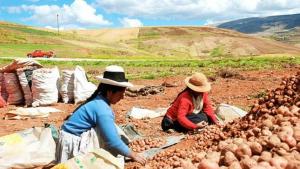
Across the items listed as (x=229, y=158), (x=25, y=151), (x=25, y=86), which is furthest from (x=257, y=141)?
(x=25, y=86)

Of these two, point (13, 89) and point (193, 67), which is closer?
point (13, 89)

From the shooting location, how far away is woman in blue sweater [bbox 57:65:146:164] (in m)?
4.60

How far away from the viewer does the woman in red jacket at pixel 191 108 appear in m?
6.73

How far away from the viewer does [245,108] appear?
31.7 feet

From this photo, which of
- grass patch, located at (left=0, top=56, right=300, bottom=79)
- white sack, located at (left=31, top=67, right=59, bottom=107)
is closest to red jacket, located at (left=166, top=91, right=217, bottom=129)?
white sack, located at (left=31, top=67, right=59, bottom=107)

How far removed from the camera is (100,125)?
464 centimetres

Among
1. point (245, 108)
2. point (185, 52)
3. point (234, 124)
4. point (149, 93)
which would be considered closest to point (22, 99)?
point (149, 93)

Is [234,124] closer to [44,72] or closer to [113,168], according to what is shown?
[113,168]

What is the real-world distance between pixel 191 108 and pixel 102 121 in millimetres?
2427

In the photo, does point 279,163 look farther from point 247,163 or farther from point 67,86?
point 67,86

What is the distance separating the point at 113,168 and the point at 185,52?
2883 inches

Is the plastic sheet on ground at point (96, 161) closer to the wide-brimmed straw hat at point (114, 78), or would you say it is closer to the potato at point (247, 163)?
the wide-brimmed straw hat at point (114, 78)

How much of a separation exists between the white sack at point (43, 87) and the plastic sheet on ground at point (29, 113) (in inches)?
24.8

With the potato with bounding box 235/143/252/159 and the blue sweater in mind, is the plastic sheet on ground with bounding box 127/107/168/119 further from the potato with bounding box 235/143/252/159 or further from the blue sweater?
the potato with bounding box 235/143/252/159
